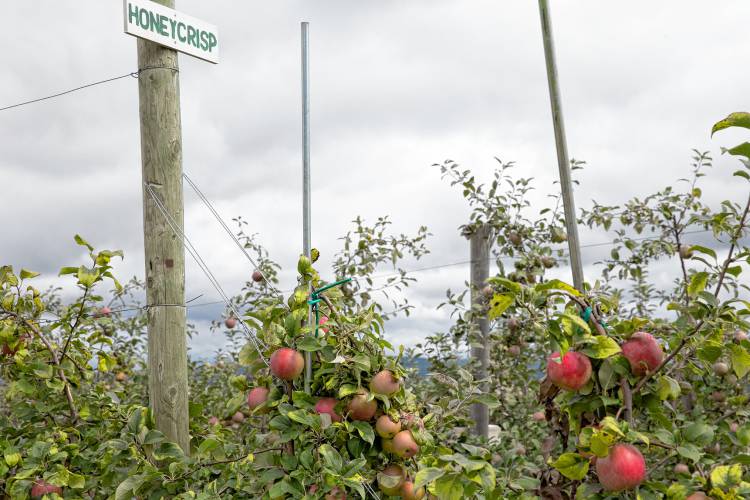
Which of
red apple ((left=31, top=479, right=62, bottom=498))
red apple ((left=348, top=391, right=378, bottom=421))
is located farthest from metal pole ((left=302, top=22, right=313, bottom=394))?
red apple ((left=31, top=479, right=62, bottom=498))

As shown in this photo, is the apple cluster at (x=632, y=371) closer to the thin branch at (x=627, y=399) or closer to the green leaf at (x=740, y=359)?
→ the thin branch at (x=627, y=399)

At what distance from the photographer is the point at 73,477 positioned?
2.61m

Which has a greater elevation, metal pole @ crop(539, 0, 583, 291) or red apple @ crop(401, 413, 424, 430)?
metal pole @ crop(539, 0, 583, 291)

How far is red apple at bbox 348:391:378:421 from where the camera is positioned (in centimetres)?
199

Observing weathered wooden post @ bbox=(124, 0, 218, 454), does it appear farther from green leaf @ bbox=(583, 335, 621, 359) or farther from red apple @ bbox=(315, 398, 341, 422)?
A: green leaf @ bbox=(583, 335, 621, 359)

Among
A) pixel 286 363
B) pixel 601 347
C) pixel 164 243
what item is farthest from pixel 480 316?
pixel 601 347

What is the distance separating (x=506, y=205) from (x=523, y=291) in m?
2.48

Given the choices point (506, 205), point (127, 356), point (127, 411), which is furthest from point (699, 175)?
point (127, 356)

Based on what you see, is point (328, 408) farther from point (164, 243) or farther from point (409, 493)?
point (164, 243)

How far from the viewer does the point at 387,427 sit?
2002 mm

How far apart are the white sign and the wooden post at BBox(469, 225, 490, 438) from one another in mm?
1792

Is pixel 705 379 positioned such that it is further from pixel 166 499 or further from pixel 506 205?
pixel 166 499

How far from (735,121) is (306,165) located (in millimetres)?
1154

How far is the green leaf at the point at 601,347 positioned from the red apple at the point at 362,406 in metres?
0.64
